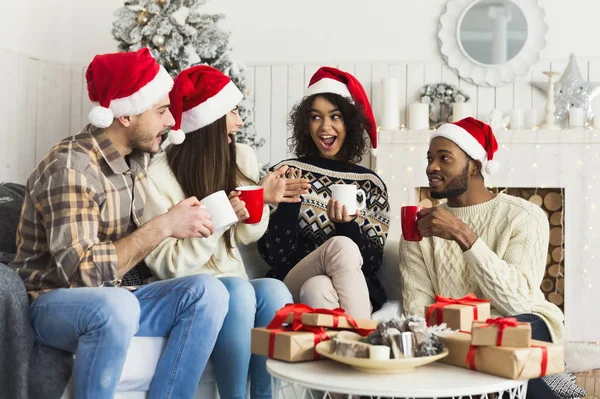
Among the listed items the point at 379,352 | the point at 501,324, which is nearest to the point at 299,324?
the point at 379,352

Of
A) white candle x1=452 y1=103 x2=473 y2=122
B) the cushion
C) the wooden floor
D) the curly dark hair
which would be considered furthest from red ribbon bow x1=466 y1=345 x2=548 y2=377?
white candle x1=452 y1=103 x2=473 y2=122

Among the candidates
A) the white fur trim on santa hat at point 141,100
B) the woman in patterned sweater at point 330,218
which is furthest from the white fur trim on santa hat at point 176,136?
the woman in patterned sweater at point 330,218

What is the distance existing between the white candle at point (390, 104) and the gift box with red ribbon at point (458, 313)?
2.91m

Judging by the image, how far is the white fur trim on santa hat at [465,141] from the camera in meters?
2.72

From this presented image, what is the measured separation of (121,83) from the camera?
90.6 inches

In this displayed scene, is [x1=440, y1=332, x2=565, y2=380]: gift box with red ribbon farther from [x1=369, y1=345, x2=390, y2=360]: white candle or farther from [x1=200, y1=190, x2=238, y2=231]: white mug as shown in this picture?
[x1=200, y1=190, x2=238, y2=231]: white mug

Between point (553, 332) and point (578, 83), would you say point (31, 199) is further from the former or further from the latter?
point (578, 83)

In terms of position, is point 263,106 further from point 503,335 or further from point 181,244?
point 503,335

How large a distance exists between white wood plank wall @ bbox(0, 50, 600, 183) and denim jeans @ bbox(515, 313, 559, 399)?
99.4 inches

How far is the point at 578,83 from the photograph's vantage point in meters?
4.66

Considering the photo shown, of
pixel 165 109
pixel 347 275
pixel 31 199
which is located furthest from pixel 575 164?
pixel 31 199

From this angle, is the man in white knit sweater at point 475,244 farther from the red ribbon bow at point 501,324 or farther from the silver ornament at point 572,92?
the silver ornament at point 572,92

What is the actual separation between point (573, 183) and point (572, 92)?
1.72 feet

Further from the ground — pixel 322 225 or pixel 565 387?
pixel 322 225
